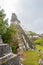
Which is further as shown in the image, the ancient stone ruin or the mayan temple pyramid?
the mayan temple pyramid

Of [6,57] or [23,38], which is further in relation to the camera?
[23,38]

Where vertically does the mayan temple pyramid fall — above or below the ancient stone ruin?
above

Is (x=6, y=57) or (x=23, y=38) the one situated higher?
(x=23, y=38)

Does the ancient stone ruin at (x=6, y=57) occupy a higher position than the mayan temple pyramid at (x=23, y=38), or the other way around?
the mayan temple pyramid at (x=23, y=38)

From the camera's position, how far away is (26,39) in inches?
2149

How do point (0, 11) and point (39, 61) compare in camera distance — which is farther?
point (0, 11)

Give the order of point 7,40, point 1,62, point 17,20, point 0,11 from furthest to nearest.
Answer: point 17,20, point 0,11, point 7,40, point 1,62

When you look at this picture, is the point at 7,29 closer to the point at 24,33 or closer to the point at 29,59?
the point at 29,59

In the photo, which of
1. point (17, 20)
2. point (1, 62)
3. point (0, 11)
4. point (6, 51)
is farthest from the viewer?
point (17, 20)

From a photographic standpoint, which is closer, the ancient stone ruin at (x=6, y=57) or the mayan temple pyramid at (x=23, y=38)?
the ancient stone ruin at (x=6, y=57)

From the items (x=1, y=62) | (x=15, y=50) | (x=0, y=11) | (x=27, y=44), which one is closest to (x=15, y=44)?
(x=15, y=50)

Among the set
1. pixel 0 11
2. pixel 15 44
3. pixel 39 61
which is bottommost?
pixel 39 61

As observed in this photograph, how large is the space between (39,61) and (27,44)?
17448mm

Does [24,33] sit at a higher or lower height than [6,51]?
higher
